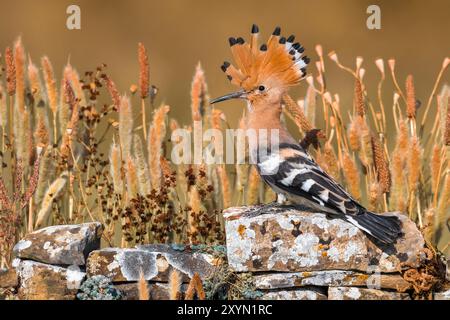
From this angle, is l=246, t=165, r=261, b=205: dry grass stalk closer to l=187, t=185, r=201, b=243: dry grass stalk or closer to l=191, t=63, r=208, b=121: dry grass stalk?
l=187, t=185, r=201, b=243: dry grass stalk

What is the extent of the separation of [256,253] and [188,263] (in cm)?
38

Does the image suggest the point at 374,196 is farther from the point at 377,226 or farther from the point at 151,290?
the point at 151,290

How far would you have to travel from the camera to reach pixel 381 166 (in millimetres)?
5812

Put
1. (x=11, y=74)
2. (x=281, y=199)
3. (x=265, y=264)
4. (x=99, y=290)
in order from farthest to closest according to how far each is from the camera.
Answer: (x=11, y=74) < (x=281, y=199) < (x=265, y=264) < (x=99, y=290)

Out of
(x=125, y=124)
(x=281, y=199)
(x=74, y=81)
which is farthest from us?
(x=74, y=81)

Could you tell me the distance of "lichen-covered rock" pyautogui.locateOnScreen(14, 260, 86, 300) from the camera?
200 inches

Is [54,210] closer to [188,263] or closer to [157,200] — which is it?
[157,200]

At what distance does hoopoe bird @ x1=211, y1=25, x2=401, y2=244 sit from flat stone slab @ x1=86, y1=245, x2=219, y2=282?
718 millimetres

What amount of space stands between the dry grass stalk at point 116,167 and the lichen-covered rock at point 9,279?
2.87 feet

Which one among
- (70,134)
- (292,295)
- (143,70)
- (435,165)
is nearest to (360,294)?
(292,295)

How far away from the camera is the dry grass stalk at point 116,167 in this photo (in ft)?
18.5

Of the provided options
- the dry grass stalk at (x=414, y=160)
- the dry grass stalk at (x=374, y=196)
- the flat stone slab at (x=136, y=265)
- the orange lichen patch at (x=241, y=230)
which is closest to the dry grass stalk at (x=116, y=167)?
the flat stone slab at (x=136, y=265)

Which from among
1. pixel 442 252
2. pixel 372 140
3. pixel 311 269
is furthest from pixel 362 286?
pixel 372 140

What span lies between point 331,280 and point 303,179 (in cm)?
58
